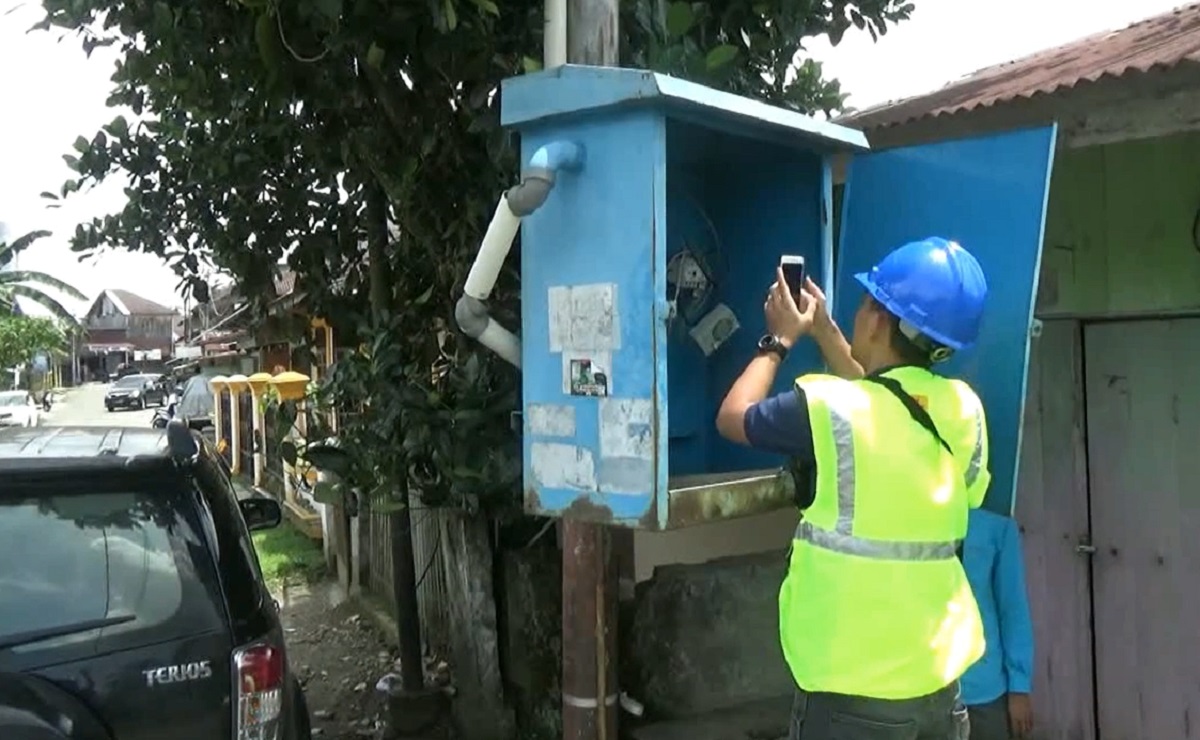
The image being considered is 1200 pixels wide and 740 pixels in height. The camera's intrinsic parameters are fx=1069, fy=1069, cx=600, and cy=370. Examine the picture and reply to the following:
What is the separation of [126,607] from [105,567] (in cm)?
12

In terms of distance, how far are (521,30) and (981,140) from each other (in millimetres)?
1717

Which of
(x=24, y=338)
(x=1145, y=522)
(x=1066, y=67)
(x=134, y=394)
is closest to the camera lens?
(x=1066, y=67)

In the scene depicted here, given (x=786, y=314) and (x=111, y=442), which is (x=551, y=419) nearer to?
(x=786, y=314)

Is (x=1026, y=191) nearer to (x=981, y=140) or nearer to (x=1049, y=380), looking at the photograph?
Answer: (x=981, y=140)

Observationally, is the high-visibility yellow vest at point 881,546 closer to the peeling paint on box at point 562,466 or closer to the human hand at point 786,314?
the human hand at point 786,314

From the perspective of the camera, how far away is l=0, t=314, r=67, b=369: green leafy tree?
1458 inches

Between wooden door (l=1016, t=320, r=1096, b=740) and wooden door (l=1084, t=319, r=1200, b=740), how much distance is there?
0.06 metres

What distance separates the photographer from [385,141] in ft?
14.8

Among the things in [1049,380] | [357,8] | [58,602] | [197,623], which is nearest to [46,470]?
[58,602]

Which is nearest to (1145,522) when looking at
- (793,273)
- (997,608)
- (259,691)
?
(997,608)

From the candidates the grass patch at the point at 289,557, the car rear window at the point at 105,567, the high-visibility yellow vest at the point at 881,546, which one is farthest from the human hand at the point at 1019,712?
the grass patch at the point at 289,557

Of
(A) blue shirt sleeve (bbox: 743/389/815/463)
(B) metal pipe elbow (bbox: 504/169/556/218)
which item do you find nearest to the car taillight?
(B) metal pipe elbow (bbox: 504/169/556/218)

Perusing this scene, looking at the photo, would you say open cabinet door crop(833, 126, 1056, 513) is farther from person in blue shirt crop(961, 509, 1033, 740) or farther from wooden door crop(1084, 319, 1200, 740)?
wooden door crop(1084, 319, 1200, 740)

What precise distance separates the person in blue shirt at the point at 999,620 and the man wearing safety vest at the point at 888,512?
12.8 inches
